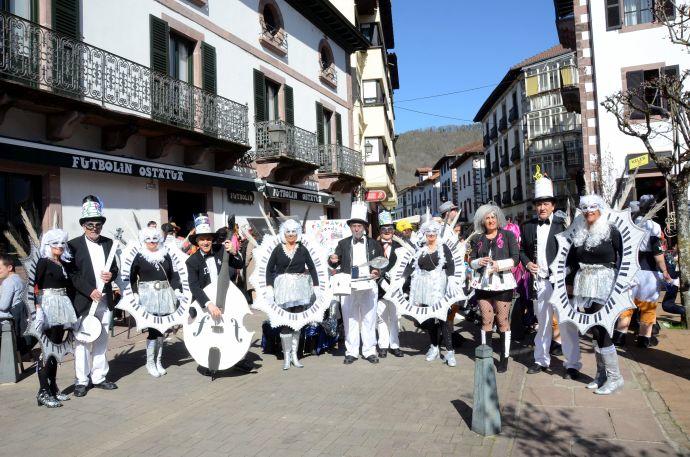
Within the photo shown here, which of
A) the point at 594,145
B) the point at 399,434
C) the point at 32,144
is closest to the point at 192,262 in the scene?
the point at 399,434

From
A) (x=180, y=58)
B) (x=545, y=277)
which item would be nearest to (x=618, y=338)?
(x=545, y=277)

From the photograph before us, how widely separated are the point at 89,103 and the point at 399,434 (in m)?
8.68

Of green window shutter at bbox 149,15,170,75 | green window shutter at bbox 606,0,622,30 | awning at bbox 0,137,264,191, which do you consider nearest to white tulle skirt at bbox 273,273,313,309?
awning at bbox 0,137,264,191

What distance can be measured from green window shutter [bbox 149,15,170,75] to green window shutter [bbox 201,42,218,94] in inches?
52.1

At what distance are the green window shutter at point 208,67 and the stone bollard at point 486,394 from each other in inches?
482

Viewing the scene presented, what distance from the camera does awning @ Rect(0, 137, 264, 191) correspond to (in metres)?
9.73

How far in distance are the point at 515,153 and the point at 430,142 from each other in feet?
119

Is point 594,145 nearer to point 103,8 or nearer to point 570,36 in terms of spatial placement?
point 570,36

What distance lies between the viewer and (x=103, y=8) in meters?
11.9

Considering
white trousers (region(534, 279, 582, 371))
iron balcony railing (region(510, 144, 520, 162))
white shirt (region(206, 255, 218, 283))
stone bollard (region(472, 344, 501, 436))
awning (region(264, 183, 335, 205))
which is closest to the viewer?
stone bollard (region(472, 344, 501, 436))

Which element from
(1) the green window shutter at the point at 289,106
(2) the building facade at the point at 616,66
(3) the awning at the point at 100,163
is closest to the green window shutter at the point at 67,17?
(3) the awning at the point at 100,163

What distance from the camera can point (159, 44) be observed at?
1345 centimetres

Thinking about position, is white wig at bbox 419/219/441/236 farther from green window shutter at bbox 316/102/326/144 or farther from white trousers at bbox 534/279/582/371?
green window shutter at bbox 316/102/326/144

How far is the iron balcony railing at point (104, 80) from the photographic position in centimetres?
948
